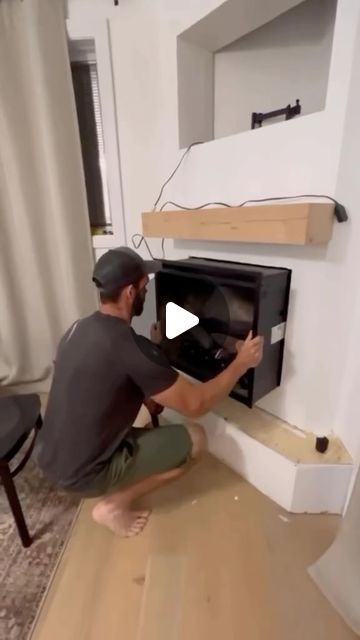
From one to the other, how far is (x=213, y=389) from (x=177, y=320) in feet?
1.78

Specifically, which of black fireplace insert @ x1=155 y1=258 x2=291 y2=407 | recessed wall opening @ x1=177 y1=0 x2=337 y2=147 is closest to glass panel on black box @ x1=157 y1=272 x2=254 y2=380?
black fireplace insert @ x1=155 y1=258 x2=291 y2=407

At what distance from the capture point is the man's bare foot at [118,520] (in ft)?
3.88

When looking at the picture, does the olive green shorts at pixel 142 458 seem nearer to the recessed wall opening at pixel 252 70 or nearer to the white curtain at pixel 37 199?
the white curtain at pixel 37 199

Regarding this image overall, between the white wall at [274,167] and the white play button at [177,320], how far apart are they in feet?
1.01

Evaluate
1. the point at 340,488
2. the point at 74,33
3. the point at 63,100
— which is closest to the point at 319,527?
the point at 340,488

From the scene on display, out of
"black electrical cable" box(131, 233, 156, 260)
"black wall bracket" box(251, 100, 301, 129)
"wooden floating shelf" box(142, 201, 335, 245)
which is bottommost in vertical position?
"black electrical cable" box(131, 233, 156, 260)

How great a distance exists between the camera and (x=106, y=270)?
1.01m

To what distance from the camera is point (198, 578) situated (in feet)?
3.51

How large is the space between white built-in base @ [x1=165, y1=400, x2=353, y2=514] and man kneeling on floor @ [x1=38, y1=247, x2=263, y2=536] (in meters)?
0.36

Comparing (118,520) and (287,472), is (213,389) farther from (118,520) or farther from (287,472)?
(118,520)

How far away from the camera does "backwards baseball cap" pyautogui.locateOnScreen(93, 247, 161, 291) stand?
101 cm

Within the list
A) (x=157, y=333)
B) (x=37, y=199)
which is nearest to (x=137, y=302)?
(x=157, y=333)

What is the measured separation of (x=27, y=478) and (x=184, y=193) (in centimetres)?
156

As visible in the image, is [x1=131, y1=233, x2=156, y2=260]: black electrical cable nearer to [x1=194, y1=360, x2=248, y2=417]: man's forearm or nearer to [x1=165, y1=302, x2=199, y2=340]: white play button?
[x1=165, y1=302, x2=199, y2=340]: white play button
